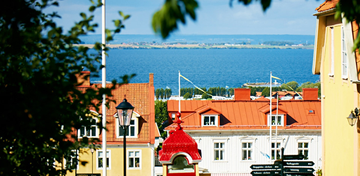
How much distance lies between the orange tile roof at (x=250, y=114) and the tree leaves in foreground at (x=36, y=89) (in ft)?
89.6

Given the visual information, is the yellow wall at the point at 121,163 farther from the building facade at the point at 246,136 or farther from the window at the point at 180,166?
the window at the point at 180,166

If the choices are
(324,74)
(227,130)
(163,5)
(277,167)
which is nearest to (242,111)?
(227,130)

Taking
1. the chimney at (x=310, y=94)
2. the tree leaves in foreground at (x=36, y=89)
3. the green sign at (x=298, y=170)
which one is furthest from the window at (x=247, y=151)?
the tree leaves in foreground at (x=36, y=89)

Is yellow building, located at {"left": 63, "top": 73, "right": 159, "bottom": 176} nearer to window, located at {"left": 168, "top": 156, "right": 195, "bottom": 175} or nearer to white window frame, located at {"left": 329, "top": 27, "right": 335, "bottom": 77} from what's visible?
white window frame, located at {"left": 329, "top": 27, "right": 335, "bottom": 77}

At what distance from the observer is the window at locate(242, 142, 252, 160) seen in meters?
34.2

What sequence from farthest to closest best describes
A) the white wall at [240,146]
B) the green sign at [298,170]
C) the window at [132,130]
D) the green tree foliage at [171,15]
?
the white wall at [240,146] → the window at [132,130] → the green sign at [298,170] → the green tree foliage at [171,15]

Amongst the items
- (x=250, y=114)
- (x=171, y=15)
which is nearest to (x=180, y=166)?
(x=171, y=15)

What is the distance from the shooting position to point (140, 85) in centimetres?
2952

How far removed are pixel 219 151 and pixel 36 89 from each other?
95.3 ft

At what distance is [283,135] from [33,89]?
30.6 meters

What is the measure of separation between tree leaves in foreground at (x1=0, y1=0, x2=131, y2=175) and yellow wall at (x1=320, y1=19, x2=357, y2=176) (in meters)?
7.00

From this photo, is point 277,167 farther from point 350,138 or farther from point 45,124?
point 45,124

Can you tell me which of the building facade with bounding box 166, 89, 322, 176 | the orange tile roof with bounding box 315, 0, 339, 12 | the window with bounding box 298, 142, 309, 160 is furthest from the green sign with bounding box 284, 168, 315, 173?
the window with bounding box 298, 142, 309, 160

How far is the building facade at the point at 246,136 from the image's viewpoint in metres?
33.8
